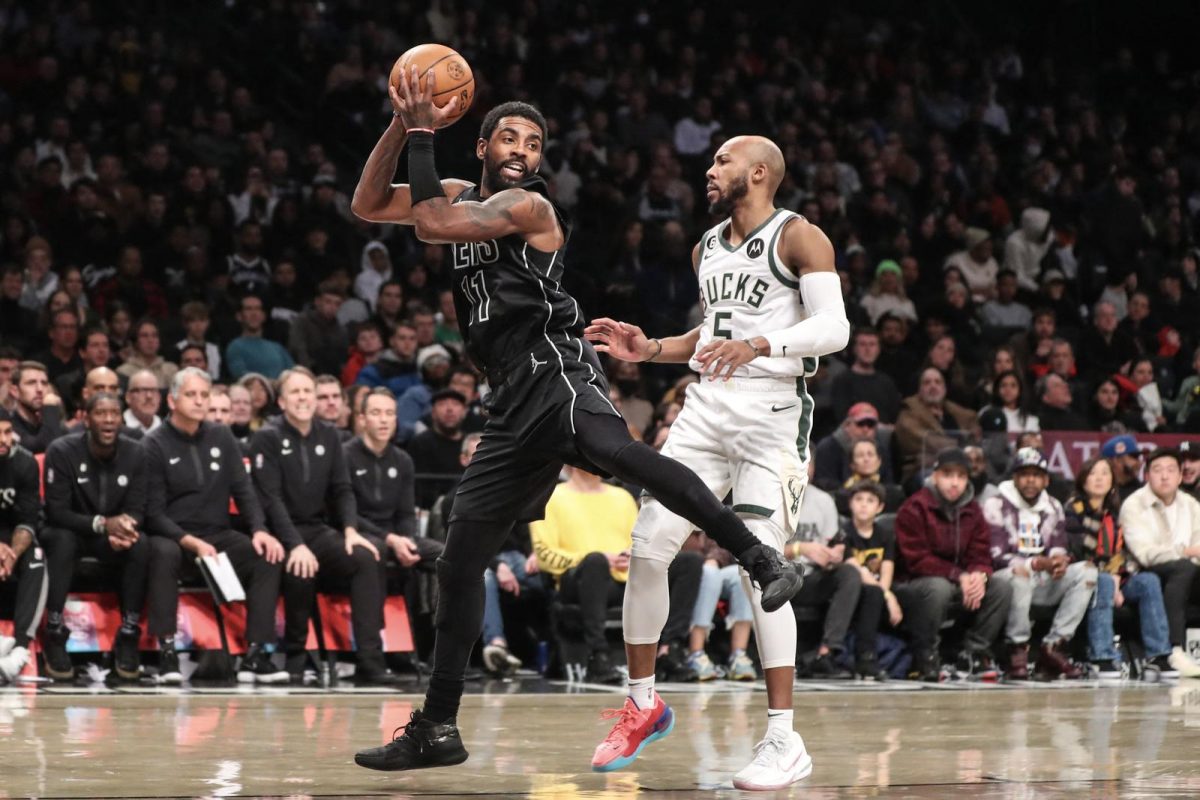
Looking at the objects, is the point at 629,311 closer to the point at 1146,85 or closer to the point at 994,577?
the point at 994,577

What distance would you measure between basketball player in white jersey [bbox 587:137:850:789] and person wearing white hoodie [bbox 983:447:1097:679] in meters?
5.06

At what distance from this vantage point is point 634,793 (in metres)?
5.05

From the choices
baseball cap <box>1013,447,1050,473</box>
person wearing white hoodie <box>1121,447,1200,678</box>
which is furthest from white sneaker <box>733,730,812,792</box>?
person wearing white hoodie <box>1121,447,1200,678</box>

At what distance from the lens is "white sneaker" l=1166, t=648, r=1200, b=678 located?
34.3ft

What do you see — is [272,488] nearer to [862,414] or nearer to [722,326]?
[862,414]

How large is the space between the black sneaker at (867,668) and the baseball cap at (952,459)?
124cm

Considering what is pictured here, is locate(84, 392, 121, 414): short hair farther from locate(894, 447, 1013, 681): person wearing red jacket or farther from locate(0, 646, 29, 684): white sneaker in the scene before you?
locate(894, 447, 1013, 681): person wearing red jacket

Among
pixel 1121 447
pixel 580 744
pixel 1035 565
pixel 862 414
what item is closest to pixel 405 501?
pixel 862 414

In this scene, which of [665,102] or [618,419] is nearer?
[618,419]

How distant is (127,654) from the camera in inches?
358

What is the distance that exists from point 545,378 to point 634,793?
1274 millimetres

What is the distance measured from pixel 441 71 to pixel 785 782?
239 centimetres

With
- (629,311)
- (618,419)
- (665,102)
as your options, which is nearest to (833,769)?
(618,419)

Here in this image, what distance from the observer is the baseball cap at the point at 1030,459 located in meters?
10.6
